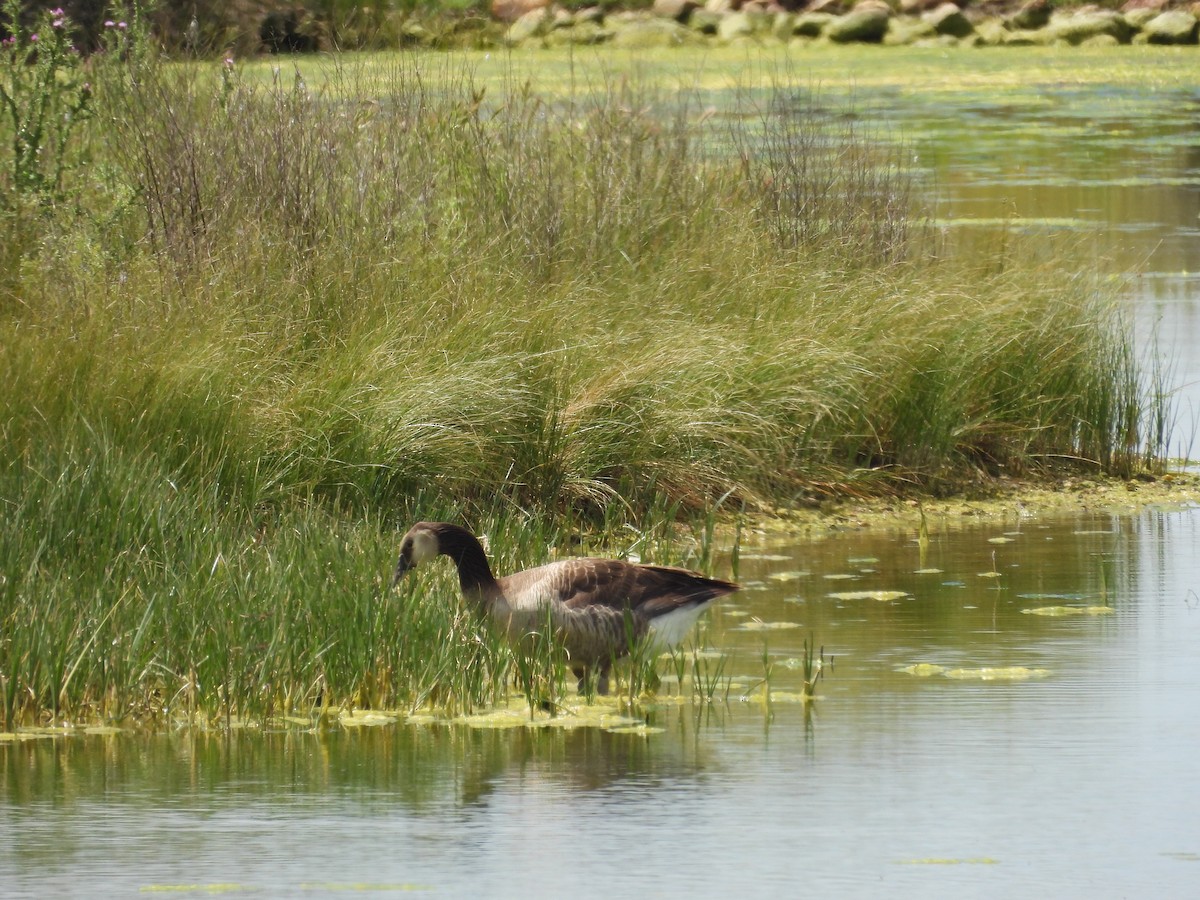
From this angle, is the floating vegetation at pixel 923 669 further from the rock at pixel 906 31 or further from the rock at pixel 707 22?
the rock at pixel 707 22

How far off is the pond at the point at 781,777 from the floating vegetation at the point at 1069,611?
21mm

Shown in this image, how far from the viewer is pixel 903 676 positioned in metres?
7.77

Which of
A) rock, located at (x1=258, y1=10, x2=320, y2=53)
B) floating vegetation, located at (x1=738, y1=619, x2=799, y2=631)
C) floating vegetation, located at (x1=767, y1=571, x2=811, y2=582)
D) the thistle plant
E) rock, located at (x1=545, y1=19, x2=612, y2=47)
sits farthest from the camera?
rock, located at (x1=545, y1=19, x2=612, y2=47)

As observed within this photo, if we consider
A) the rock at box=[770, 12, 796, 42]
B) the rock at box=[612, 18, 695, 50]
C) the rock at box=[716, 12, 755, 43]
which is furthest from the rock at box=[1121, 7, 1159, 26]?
the rock at box=[612, 18, 695, 50]

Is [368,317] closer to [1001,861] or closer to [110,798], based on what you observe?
[110,798]

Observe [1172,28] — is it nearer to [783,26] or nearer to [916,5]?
[916,5]

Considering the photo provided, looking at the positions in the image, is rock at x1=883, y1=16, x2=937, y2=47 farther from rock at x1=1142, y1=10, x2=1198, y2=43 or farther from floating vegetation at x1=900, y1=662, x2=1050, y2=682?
floating vegetation at x1=900, y1=662, x2=1050, y2=682

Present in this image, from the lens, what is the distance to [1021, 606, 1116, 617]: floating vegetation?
8.88 m

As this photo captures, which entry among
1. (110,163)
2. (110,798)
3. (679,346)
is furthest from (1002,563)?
(110,163)

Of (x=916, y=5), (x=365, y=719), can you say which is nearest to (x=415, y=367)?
(x=365, y=719)

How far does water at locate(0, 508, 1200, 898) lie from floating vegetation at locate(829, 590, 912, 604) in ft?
1.97

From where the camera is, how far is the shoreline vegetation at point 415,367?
7.51 metres

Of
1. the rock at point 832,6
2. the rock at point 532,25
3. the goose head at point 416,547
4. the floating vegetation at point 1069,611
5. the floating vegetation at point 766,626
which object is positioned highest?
the rock at point 832,6

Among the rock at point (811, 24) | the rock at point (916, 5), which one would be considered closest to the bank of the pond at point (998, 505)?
the rock at point (811, 24)
